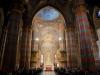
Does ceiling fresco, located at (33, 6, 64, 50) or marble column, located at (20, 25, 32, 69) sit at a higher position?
ceiling fresco, located at (33, 6, 64, 50)

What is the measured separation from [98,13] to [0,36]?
12.0 metres

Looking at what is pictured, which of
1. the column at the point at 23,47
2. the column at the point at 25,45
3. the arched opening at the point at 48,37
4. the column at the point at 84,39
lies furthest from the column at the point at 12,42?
the arched opening at the point at 48,37

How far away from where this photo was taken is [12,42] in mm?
9469

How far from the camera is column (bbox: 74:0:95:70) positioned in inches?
349

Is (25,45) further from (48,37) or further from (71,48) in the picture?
(48,37)

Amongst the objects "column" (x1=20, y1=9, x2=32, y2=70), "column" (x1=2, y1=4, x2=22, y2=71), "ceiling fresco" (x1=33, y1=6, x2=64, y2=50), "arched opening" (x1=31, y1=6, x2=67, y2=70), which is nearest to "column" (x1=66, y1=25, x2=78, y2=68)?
"arched opening" (x1=31, y1=6, x2=67, y2=70)

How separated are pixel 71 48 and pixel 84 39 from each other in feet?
22.5

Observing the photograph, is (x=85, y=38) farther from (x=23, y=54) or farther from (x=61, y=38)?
(x=61, y=38)

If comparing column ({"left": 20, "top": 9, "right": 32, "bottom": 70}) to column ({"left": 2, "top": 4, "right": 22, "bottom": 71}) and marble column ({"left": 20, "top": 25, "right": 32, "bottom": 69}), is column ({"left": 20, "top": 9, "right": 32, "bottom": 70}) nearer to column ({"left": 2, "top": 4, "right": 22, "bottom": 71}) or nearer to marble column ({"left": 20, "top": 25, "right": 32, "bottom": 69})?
marble column ({"left": 20, "top": 25, "right": 32, "bottom": 69})

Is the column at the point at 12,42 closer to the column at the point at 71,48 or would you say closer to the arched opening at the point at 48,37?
the column at the point at 71,48

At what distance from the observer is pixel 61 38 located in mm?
25938

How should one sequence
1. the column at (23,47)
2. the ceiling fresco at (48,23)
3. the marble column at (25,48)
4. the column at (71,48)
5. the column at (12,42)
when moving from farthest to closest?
the ceiling fresco at (48,23), the column at (71,48), the marble column at (25,48), the column at (23,47), the column at (12,42)

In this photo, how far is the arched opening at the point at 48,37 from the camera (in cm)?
2411

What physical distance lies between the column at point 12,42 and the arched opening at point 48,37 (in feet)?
34.4
